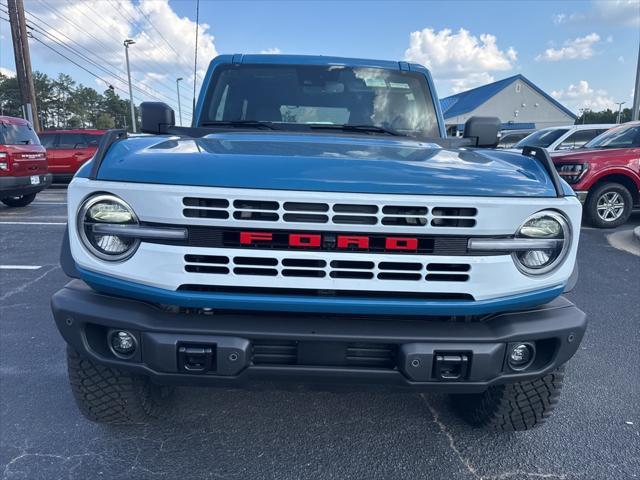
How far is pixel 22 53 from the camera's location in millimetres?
20734

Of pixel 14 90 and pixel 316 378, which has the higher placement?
pixel 14 90

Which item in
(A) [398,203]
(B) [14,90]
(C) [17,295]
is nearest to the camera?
(A) [398,203]

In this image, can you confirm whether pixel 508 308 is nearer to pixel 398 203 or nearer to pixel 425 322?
pixel 425 322

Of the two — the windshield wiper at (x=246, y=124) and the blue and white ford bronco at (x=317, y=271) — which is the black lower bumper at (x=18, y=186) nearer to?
the windshield wiper at (x=246, y=124)

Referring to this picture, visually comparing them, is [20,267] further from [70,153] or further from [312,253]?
[70,153]

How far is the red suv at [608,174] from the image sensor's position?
832cm

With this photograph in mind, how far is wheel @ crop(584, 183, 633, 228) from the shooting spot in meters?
8.52

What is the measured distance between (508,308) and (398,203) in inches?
25.3

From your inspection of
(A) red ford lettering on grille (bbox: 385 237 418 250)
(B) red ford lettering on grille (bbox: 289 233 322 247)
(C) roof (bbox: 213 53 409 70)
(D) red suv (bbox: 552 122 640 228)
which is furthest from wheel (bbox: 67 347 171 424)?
(D) red suv (bbox: 552 122 640 228)

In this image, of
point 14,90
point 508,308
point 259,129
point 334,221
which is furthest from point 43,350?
point 14,90

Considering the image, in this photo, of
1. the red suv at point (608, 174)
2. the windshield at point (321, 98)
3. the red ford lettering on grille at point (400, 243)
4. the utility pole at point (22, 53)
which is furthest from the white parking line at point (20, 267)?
the utility pole at point (22, 53)

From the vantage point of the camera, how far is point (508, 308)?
2.00m

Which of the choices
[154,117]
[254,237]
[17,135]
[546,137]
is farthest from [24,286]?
[546,137]

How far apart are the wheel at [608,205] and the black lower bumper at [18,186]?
10764 mm
